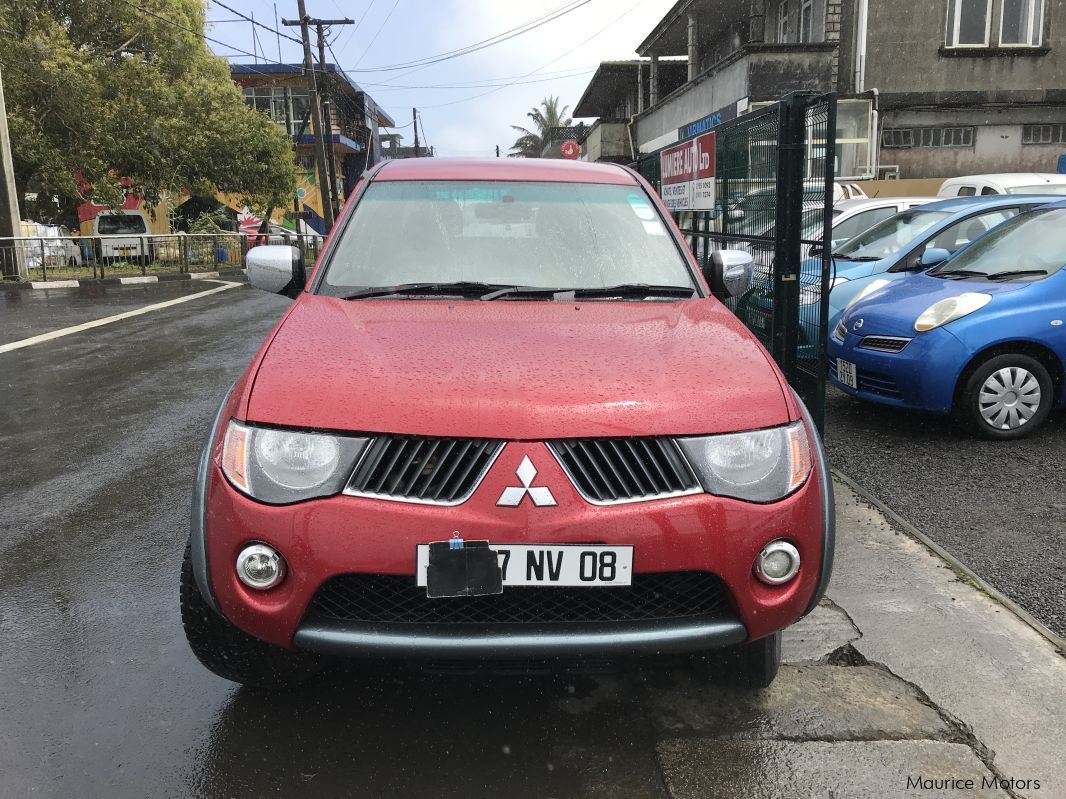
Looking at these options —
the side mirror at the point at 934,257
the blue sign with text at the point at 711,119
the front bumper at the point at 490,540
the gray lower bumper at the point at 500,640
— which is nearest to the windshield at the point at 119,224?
the blue sign with text at the point at 711,119

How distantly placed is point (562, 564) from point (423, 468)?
0.41 meters

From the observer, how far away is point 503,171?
3746 millimetres

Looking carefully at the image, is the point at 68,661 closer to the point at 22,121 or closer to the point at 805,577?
the point at 805,577

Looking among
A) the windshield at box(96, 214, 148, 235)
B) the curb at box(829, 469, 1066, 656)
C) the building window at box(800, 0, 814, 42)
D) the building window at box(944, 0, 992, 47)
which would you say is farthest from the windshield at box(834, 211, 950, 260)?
the windshield at box(96, 214, 148, 235)

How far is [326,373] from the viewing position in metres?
2.34

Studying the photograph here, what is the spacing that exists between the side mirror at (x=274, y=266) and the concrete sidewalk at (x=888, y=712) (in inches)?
84.0

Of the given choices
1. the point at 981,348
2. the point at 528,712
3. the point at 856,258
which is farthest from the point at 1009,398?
the point at 528,712

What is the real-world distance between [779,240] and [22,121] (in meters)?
22.3

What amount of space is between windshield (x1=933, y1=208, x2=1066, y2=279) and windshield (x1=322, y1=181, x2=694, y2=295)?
3.44 meters

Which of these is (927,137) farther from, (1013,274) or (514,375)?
(514,375)

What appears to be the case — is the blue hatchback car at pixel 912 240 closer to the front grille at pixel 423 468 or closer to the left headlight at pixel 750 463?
the left headlight at pixel 750 463

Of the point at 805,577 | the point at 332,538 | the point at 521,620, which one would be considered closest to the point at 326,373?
the point at 332,538

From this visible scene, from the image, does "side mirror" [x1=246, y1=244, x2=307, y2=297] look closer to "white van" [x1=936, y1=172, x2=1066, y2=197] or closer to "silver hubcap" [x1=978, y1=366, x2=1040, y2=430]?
"silver hubcap" [x1=978, y1=366, x2=1040, y2=430]

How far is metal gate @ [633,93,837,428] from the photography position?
15.7 feet
